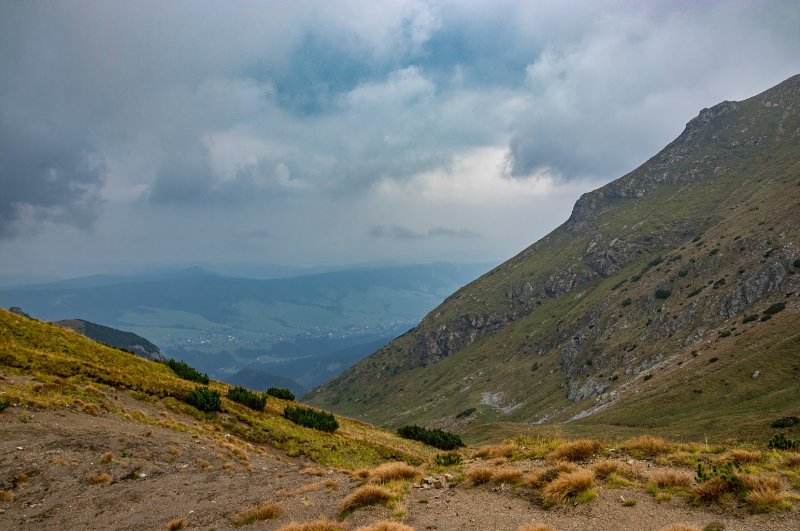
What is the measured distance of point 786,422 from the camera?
111 feet

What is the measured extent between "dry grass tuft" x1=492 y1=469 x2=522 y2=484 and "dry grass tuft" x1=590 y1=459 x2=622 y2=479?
7.30 feet

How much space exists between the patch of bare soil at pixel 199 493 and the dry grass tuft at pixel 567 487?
27 cm

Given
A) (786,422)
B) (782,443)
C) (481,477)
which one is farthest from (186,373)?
(786,422)

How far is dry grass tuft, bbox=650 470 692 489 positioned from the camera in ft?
35.6

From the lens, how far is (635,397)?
68938mm

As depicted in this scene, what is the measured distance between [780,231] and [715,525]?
11768 centimetres

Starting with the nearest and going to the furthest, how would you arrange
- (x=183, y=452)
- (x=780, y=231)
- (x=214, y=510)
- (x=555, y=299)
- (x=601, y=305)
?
(x=214, y=510), (x=183, y=452), (x=780, y=231), (x=601, y=305), (x=555, y=299)

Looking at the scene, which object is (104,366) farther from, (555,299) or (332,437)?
(555,299)

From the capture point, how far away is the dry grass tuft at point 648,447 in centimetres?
1377

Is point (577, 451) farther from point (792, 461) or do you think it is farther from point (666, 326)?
point (666, 326)

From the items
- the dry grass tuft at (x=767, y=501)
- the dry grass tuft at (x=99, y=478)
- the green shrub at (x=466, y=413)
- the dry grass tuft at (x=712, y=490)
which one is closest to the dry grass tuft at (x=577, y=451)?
the dry grass tuft at (x=712, y=490)

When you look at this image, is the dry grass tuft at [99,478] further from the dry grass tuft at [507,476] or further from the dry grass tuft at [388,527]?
the dry grass tuft at [507,476]

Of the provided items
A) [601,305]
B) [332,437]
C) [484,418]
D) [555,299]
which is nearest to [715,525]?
[332,437]

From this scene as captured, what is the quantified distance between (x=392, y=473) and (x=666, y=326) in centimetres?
10156
